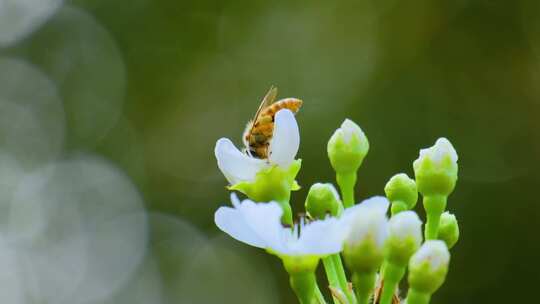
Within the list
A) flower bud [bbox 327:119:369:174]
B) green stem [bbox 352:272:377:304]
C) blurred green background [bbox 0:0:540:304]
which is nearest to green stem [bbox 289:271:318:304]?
green stem [bbox 352:272:377:304]

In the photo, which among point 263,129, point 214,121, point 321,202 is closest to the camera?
point 321,202

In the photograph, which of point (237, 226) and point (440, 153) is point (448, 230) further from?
point (237, 226)

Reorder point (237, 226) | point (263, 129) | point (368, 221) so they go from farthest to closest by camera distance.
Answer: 1. point (263, 129)
2. point (237, 226)
3. point (368, 221)

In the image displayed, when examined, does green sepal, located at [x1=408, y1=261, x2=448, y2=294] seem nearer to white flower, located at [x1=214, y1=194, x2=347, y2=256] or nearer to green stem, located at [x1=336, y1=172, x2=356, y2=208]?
white flower, located at [x1=214, y1=194, x2=347, y2=256]

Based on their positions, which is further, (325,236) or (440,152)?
(440,152)

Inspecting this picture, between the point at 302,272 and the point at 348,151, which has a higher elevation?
the point at 348,151

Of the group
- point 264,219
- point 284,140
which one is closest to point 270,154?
point 284,140
